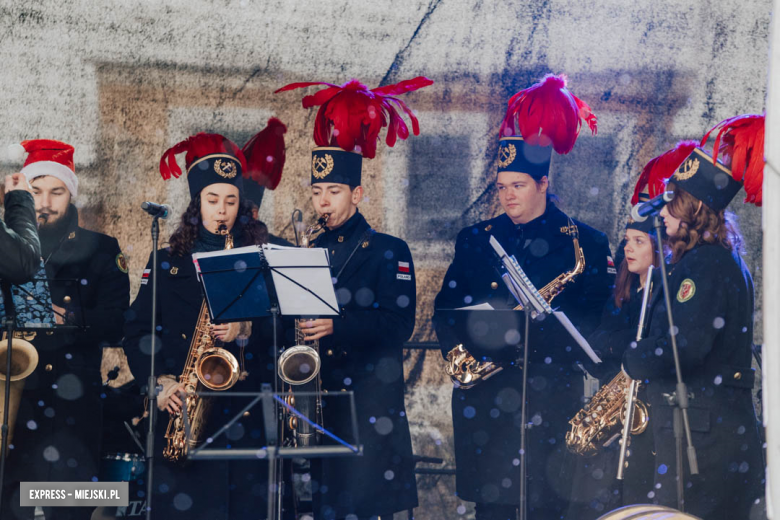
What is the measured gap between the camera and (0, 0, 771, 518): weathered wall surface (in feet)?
18.8

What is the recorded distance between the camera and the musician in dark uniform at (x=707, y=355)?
3.58 meters

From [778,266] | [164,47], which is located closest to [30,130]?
[164,47]

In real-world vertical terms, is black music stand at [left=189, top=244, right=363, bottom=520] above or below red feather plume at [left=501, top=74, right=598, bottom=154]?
below

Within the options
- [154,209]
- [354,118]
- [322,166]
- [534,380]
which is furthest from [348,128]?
[534,380]

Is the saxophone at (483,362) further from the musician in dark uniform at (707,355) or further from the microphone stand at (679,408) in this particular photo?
the microphone stand at (679,408)

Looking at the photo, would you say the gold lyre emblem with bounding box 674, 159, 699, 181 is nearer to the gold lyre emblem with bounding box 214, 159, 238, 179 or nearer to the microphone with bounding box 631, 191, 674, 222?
the microphone with bounding box 631, 191, 674, 222

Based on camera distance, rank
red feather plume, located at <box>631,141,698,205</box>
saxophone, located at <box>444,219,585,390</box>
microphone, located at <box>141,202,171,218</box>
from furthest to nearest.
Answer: red feather plume, located at <box>631,141,698,205</box> < saxophone, located at <box>444,219,585,390</box> < microphone, located at <box>141,202,171,218</box>

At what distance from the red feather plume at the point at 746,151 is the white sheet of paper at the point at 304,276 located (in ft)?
6.40

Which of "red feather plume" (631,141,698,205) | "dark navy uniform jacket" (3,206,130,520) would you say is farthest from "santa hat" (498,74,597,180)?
"dark navy uniform jacket" (3,206,130,520)

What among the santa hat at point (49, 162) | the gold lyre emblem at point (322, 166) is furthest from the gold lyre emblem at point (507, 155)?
the santa hat at point (49, 162)

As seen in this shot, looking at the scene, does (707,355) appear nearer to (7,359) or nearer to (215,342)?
(215,342)

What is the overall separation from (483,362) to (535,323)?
0.36 meters

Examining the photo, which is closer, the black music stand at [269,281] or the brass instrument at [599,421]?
the black music stand at [269,281]

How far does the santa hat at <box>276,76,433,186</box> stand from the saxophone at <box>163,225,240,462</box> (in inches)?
41.5
